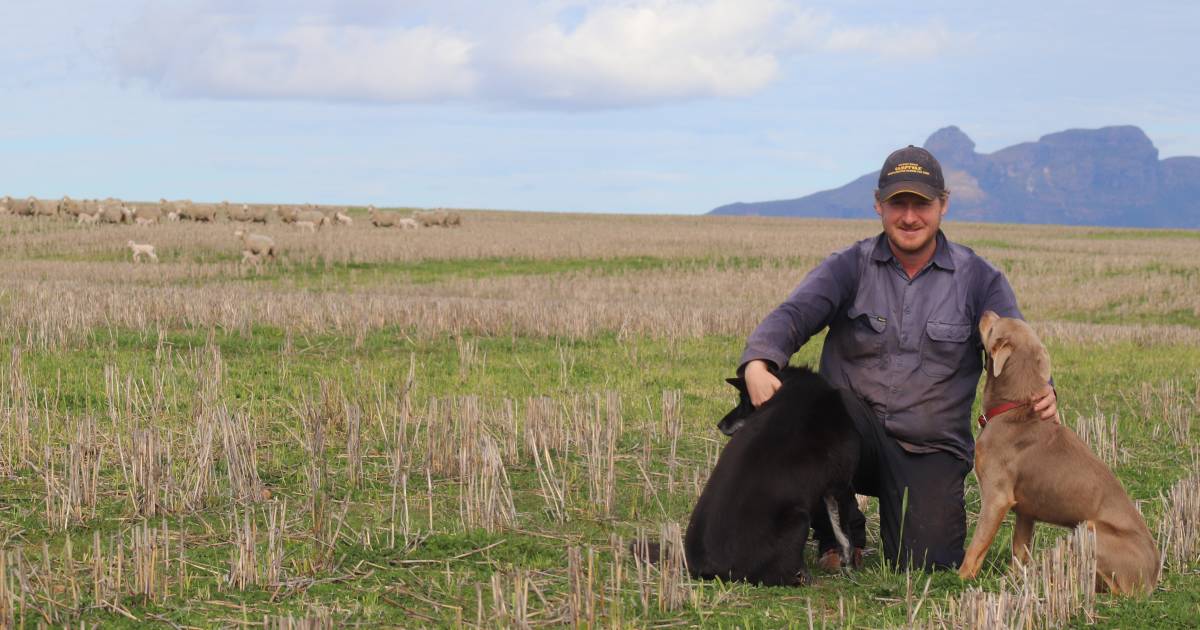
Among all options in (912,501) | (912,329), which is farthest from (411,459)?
(912,329)

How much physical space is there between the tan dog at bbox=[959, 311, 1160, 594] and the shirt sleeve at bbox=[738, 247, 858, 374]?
2.89ft

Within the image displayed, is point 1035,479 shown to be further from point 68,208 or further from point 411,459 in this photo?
point 68,208

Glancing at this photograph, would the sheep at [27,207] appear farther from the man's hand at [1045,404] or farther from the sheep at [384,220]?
the man's hand at [1045,404]

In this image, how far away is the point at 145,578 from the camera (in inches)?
204

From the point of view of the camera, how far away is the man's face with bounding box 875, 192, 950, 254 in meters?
6.48

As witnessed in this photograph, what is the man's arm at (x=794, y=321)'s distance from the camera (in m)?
5.88

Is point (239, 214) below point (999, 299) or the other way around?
the other way around

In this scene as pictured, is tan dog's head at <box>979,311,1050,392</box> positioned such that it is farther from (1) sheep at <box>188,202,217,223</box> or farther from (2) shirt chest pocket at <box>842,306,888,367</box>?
(1) sheep at <box>188,202,217,223</box>

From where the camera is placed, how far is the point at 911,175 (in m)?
6.40

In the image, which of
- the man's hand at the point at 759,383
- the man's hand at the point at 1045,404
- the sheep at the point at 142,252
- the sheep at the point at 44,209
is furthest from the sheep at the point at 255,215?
the man's hand at the point at 1045,404

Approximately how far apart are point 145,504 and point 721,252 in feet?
103

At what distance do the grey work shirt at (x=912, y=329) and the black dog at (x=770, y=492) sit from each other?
93cm

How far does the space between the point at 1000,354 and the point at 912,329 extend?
771 mm

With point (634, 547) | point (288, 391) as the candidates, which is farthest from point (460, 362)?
point (634, 547)
